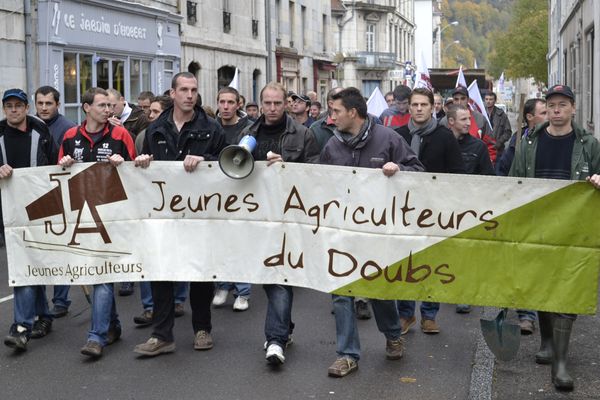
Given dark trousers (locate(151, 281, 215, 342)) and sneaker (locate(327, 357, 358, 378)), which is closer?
sneaker (locate(327, 357, 358, 378))

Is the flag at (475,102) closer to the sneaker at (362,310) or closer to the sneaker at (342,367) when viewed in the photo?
the sneaker at (362,310)

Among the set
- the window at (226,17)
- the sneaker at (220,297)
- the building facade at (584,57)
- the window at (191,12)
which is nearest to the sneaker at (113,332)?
the sneaker at (220,297)

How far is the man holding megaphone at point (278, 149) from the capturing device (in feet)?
23.1

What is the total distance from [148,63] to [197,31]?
10.9ft

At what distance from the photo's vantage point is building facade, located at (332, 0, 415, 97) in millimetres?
65500

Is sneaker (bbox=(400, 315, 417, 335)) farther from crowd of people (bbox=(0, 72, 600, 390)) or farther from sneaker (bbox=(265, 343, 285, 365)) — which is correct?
sneaker (bbox=(265, 343, 285, 365))

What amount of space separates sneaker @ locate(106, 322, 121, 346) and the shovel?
2.94 metres

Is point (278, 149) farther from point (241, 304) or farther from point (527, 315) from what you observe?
point (527, 315)

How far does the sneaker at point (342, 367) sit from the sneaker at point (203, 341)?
114 centimetres

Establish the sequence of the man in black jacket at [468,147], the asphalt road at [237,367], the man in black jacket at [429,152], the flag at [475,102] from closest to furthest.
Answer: the asphalt road at [237,367], the man in black jacket at [429,152], the man in black jacket at [468,147], the flag at [475,102]

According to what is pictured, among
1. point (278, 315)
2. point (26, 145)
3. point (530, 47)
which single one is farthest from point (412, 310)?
point (530, 47)

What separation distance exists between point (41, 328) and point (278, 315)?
85.1 inches

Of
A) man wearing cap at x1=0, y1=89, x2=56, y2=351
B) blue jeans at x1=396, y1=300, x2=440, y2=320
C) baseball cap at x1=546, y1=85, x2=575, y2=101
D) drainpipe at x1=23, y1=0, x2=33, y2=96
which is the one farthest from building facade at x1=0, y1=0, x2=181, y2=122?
baseball cap at x1=546, y1=85, x2=575, y2=101

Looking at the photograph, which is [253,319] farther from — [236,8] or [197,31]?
[236,8]
